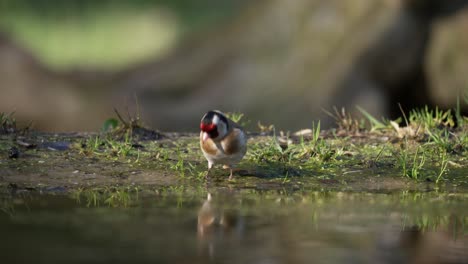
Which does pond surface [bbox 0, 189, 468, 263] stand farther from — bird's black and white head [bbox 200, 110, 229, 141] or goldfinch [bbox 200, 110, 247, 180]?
bird's black and white head [bbox 200, 110, 229, 141]

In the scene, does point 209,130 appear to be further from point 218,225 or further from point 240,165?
point 218,225

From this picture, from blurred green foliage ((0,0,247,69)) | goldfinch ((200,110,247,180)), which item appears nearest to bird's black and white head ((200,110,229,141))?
goldfinch ((200,110,247,180))

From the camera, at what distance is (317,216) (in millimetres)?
5418

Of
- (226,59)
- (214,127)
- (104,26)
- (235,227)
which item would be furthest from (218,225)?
(104,26)

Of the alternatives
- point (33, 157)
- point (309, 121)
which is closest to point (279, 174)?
point (33, 157)

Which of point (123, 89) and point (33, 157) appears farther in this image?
point (123, 89)

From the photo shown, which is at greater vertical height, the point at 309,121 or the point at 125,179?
the point at 309,121

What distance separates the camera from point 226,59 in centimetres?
1277

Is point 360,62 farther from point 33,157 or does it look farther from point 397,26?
point 33,157

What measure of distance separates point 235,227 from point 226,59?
25.7ft

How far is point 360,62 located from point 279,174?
5501mm

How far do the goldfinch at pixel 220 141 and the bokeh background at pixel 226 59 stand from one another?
523 cm

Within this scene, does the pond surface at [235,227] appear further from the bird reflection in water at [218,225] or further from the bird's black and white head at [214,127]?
the bird's black and white head at [214,127]

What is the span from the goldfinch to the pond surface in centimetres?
33
